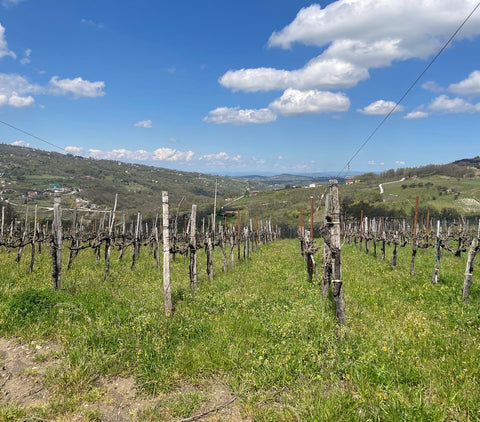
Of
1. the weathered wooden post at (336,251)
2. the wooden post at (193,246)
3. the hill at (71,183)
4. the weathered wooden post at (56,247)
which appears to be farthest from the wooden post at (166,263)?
the hill at (71,183)

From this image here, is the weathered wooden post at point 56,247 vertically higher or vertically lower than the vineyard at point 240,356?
higher

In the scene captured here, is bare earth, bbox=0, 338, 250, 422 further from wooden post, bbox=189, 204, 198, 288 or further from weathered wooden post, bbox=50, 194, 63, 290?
wooden post, bbox=189, 204, 198, 288

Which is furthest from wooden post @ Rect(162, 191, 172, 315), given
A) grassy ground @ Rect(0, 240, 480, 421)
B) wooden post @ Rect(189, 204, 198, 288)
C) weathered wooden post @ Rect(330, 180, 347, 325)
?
weathered wooden post @ Rect(330, 180, 347, 325)

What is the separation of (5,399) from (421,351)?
771 cm

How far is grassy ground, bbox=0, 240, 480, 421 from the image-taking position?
15.0 feet

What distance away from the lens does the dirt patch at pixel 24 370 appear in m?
5.16

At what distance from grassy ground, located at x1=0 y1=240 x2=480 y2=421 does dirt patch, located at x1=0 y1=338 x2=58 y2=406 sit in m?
0.23

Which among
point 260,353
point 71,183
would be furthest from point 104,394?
point 71,183

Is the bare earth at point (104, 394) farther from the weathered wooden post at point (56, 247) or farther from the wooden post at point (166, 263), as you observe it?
the weathered wooden post at point (56, 247)

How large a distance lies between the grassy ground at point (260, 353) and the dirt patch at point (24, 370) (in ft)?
0.76

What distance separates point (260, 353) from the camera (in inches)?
234

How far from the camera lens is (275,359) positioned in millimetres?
5578

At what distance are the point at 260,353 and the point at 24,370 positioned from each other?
15.1ft

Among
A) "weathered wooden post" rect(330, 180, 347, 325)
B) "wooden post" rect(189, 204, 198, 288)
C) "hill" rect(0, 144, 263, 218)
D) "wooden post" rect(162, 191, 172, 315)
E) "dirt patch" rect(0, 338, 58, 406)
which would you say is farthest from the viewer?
"hill" rect(0, 144, 263, 218)
